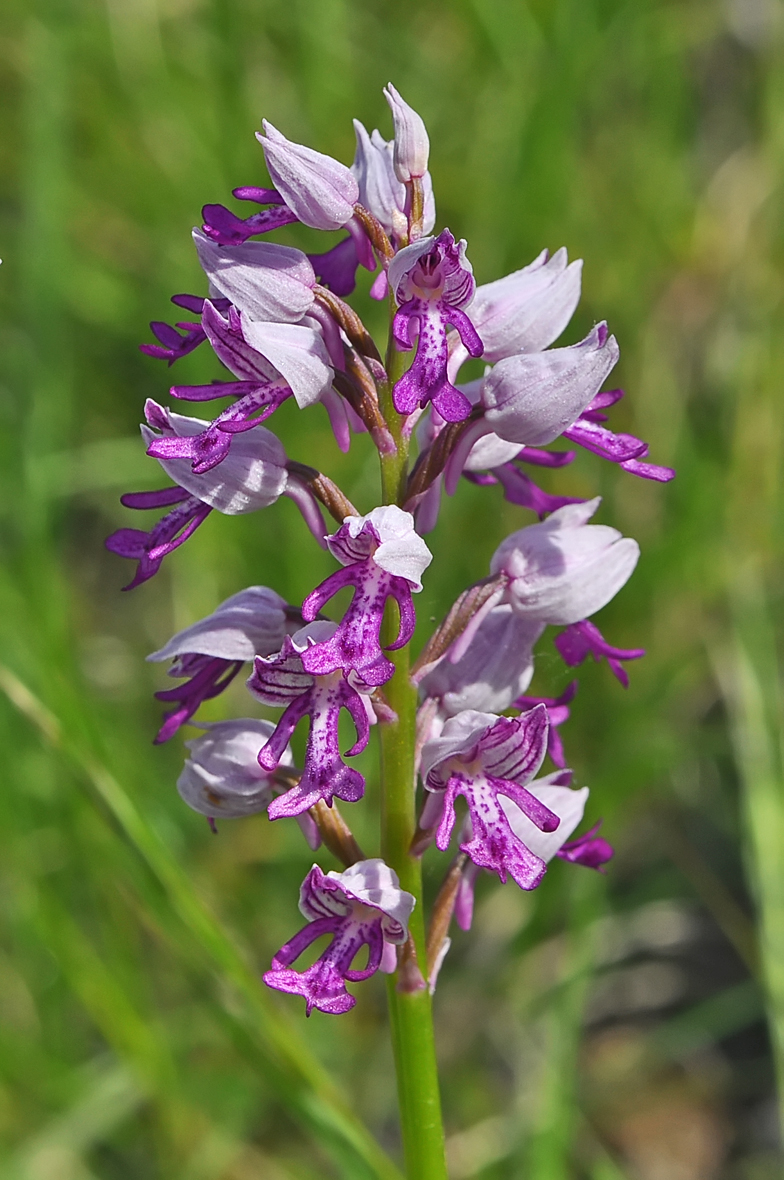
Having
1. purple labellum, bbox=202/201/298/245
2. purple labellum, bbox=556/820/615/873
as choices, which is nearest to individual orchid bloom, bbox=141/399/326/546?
purple labellum, bbox=202/201/298/245

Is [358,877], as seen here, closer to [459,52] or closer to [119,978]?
[119,978]

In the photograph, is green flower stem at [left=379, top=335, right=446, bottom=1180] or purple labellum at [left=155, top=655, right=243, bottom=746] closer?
green flower stem at [left=379, top=335, right=446, bottom=1180]

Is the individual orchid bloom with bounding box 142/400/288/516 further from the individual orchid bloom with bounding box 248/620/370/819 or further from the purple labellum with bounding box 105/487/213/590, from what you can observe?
the individual orchid bloom with bounding box 248/620/370/819

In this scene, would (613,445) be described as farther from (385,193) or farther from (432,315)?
(385,193)

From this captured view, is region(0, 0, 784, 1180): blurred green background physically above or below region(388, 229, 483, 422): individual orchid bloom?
below

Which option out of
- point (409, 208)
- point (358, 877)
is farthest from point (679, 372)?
point (358, 877)

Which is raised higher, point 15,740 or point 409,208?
point 409,208
